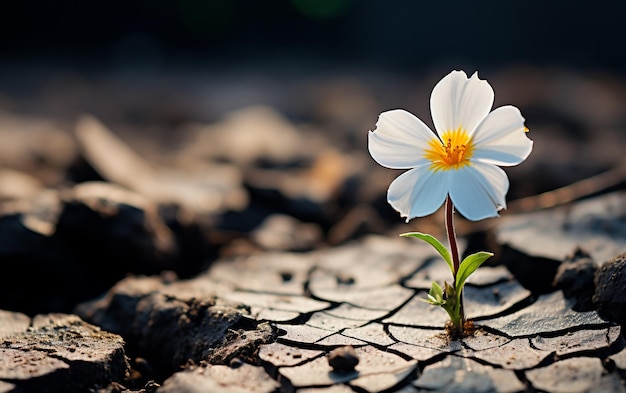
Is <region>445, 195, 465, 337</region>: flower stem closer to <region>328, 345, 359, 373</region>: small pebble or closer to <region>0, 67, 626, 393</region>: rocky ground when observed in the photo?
<region>0, 67, 626, 393</region>: rocky ground

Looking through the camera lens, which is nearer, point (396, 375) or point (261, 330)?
point (396, 375)

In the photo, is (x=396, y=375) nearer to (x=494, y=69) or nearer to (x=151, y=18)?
(x=494, y=69)

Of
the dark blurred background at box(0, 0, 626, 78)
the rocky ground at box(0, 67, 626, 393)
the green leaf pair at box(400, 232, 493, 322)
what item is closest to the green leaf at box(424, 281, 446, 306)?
the green leaf pair at box(400, 232, 493, 322)

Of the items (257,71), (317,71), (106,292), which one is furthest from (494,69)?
(106,292)

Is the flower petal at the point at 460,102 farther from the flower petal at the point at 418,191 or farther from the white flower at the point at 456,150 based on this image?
the flower petal at the point at 418,191

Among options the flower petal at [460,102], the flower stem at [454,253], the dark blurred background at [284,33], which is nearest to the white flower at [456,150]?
the flower petal at [460,102]

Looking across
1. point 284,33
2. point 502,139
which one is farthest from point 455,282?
point 284,33
